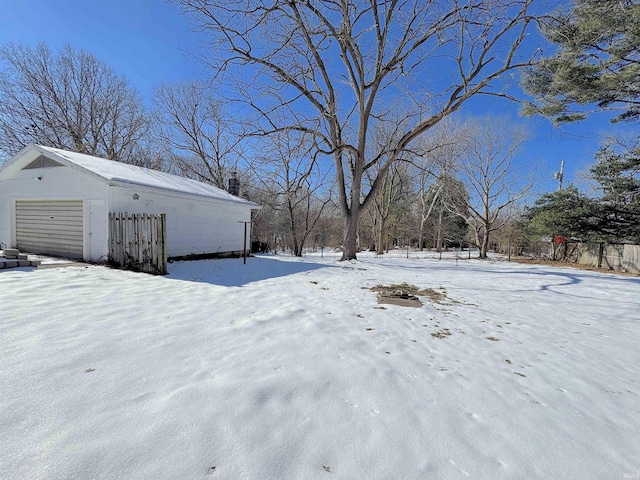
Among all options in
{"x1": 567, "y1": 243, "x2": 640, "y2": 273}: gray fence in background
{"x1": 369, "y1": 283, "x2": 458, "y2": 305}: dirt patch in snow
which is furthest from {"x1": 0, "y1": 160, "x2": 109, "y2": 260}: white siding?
{"x1": 567, "y1": 243, "x2": 640, "y2": 273}: gray fence in background

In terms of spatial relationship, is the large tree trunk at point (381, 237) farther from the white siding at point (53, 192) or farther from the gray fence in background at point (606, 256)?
the white siding at point (53, 192)

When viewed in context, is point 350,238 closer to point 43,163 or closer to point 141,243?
point 141,243

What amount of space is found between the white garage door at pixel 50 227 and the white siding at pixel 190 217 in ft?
4.60

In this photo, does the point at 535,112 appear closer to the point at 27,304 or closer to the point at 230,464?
the point at 230,464

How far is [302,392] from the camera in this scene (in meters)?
1.95

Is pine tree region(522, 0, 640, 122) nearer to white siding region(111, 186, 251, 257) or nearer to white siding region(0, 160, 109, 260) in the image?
white siding region(111, 186, 251, 257)

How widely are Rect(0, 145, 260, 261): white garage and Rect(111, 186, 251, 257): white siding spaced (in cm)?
3

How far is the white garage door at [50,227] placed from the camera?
7.65m

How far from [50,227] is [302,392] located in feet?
33.1

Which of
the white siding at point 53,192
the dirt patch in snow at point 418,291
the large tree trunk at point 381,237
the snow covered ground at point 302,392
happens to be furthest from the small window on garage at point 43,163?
the large tree trunk at point 381,237

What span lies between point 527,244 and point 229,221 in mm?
20681

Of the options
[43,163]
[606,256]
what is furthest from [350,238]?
[606,256]

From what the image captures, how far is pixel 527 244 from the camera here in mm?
20078

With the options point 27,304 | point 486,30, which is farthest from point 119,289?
point 486,30
